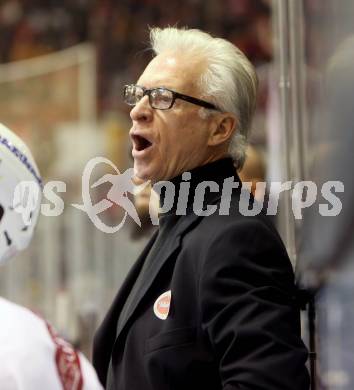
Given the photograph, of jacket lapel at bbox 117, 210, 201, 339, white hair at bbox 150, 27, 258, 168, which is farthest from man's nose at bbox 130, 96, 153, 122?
jacket lapel at bbox 117, 210, 201, 339

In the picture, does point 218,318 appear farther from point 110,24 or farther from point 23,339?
point 110,24

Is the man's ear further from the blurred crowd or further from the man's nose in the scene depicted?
the blurred crowd

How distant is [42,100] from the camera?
360 inches

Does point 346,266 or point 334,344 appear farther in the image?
point 334,344

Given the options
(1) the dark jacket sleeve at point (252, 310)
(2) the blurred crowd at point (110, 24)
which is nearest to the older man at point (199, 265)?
(1) the dark jacket sleeve at point (252, 310)

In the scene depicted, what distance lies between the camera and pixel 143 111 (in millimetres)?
2154

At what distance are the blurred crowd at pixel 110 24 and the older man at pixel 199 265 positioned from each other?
309 inches

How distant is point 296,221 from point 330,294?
35cm

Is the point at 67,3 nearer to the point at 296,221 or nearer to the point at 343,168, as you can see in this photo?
the point at 296,221

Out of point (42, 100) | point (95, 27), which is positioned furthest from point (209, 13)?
point (42, 100)

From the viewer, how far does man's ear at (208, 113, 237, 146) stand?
216 centimetres

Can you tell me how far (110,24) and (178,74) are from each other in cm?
861

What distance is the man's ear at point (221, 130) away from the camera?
7.08ft

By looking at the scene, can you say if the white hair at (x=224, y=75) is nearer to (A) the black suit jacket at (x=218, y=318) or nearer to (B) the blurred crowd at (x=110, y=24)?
(A) the black suit jacket at (x=218, y=318)
